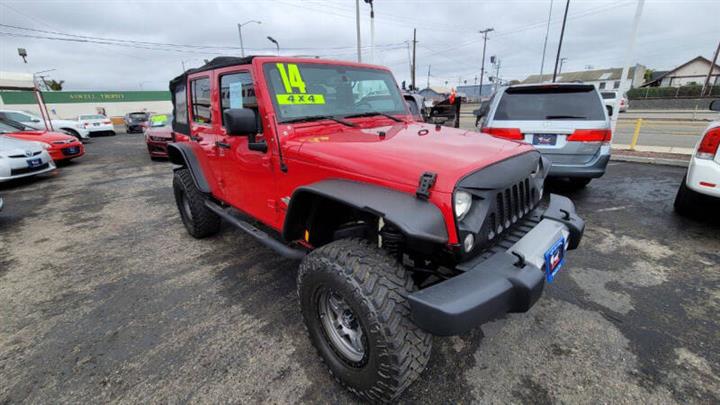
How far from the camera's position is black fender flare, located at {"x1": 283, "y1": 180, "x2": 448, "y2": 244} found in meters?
1.47

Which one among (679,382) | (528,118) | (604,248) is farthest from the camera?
(528,118)

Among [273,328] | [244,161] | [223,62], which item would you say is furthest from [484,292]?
[223,62]

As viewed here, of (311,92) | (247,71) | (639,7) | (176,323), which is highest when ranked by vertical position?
(639,7)

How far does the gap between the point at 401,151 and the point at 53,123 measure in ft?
68.9

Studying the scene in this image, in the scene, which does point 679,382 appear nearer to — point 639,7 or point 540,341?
point 540,341

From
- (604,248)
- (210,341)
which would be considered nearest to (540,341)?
(604,248)

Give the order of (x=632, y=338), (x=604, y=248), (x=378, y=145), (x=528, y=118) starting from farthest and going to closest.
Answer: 1. (x=528, y=118)
2. (x=604, y=248)
3. (x=632, y=338)
4. (x=378, y=145)

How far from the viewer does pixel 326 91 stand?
2.69 metres

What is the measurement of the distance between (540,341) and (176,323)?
8.71 ft

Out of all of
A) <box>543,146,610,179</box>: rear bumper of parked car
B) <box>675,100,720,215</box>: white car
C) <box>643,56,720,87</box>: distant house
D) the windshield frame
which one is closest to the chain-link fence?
<box>643,56,720,87</box>: distant house

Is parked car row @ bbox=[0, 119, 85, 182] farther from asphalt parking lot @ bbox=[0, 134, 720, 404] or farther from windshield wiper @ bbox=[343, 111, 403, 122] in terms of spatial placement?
windshield wiper @ bbox=[343, 111, 403, 122]

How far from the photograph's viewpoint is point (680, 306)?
2.51 m

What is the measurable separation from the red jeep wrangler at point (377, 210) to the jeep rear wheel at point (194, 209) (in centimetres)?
97

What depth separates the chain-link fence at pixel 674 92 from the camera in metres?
30.5
